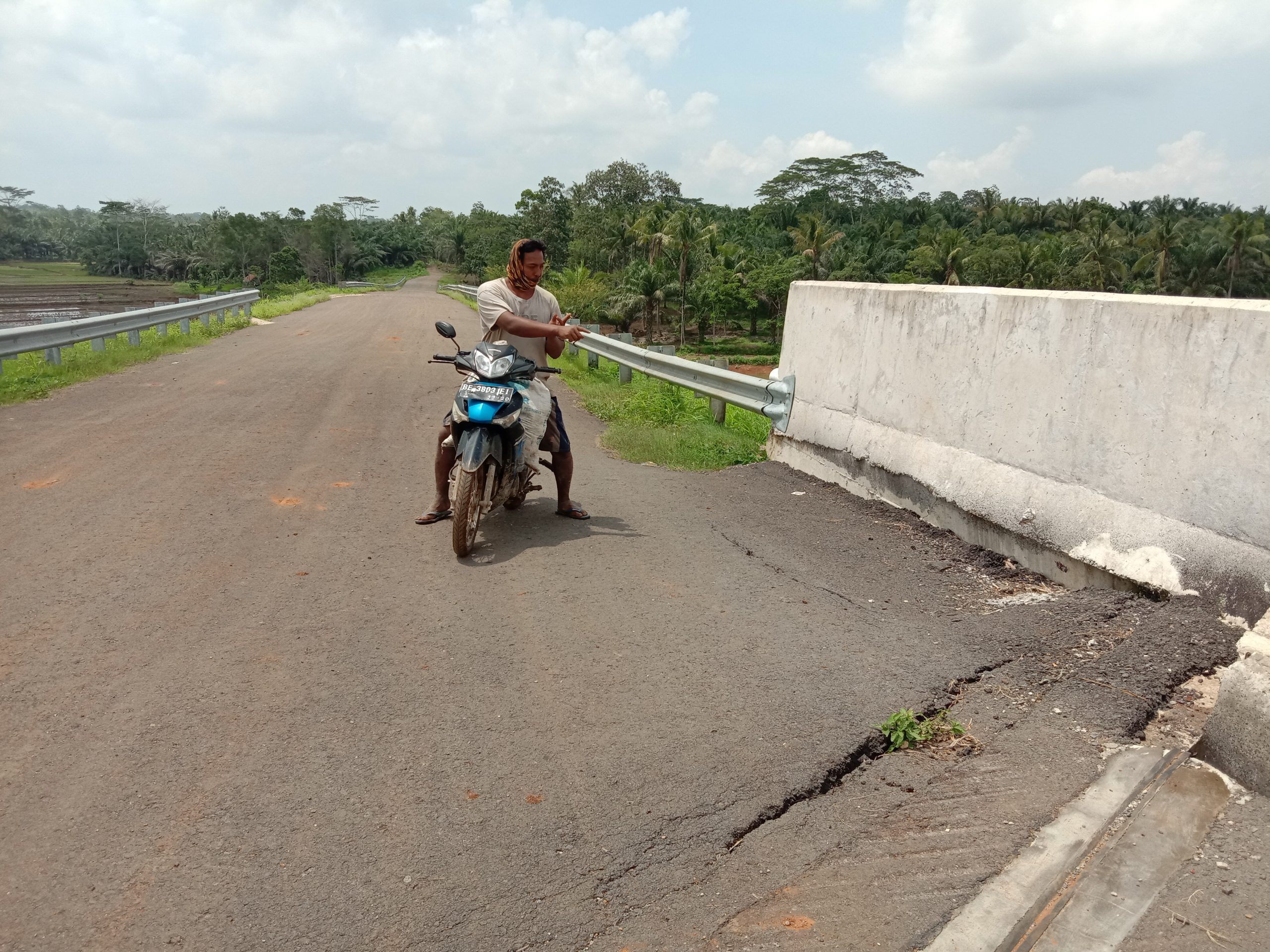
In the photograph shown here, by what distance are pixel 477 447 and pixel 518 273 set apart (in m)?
1.24

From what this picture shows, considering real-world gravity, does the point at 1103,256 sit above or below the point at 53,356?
above

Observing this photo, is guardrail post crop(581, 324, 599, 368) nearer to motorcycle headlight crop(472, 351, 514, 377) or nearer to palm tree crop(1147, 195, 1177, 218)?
motorcycle headlight crop(472, 351, 514, 377)

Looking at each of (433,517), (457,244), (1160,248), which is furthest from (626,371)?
(457,244)

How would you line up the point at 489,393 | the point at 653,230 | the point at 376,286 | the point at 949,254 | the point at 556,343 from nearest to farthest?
the point at 489,393, the point at 556,343, the point at 949,254, the point at 653,230, the point at 376,286

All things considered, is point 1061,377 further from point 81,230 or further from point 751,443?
point 81,230

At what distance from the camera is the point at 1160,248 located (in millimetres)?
66750

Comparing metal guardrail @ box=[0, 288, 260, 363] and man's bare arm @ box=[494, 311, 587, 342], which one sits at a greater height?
man's bare arm @ box=[494, 311, 587, 342]

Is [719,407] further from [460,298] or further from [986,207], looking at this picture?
[986,207]

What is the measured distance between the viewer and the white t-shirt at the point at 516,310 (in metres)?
5.91

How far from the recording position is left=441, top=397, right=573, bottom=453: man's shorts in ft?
20.0

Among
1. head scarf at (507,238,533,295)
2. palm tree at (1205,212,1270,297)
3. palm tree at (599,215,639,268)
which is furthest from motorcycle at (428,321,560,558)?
palm tree at (1205,212,1270,297)

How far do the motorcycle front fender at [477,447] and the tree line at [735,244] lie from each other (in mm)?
34836

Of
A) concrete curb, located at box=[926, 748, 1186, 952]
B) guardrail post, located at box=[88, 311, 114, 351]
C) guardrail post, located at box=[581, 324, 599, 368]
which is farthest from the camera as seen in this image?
guardrail post, located at box=[581, 324, 599, 368]

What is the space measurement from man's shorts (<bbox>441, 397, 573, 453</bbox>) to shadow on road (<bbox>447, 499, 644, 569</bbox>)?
0.47 meters
